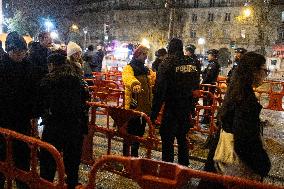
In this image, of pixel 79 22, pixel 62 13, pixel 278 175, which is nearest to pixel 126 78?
pixel 278 175

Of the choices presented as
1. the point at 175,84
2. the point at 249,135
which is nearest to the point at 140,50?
the point at 175,84

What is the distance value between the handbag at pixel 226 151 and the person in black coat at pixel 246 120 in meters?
0.04

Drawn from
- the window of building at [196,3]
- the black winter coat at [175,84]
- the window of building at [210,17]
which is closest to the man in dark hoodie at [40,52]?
the black winter coat at [175,84]

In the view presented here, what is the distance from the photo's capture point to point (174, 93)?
17.6ft

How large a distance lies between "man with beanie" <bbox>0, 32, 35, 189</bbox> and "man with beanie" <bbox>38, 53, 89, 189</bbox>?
22 centimetres

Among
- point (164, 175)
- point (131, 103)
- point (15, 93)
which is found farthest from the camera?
point (131, 103)

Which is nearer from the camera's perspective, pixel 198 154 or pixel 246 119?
pixel 246 119

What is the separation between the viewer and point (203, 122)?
10312 millimetres

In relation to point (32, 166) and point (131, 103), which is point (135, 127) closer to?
point (131, 103)

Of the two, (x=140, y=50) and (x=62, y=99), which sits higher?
(x=140, y=50)

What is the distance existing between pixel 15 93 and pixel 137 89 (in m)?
1.90

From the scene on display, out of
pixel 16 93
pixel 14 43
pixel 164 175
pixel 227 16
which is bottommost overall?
pixel 164 175

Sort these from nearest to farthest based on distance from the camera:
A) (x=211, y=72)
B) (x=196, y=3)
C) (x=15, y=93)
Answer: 1. (x=15, y=93)
2. (x=211, y=72)
3. (x=196, y=3)

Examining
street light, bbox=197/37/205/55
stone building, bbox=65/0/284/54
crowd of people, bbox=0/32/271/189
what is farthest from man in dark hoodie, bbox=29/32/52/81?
street light, bbox=197/37/205/55
